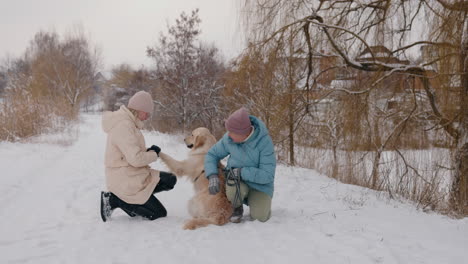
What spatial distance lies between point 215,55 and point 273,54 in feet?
32.7

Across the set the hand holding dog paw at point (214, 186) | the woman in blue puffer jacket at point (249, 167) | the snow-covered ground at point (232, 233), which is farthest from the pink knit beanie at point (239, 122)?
the snow-covered ground at point (232, 233)

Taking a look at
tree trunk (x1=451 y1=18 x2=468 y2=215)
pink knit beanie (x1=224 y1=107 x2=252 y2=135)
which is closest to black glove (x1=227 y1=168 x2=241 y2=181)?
pink knit beanie (x1=224 y1=107 x2=252 y2=135)

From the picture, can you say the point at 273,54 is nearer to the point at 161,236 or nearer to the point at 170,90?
the point at 161,236

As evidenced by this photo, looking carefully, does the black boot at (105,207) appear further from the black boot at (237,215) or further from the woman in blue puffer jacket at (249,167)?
the black boot at (237,215)

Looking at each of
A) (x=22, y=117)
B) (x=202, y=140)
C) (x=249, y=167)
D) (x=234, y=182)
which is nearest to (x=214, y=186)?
(x=234, y=182)

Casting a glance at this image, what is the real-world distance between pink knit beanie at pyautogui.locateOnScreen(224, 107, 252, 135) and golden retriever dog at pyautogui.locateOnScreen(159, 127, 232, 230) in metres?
0.70

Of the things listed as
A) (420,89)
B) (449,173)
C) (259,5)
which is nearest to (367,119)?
(420,89)

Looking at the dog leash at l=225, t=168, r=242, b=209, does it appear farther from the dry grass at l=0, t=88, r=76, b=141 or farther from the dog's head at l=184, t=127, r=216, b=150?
the dry grass at l=0, t=88, r=76, b=141

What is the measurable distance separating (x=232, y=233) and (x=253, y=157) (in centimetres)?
93

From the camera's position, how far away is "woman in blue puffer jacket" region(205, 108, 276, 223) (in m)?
3.47

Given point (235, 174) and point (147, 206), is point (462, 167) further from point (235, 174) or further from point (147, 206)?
point (147, 206)

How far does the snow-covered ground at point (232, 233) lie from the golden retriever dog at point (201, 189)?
0.16m

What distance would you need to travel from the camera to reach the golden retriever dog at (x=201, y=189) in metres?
3.39

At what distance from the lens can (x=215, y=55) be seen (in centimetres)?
1470
